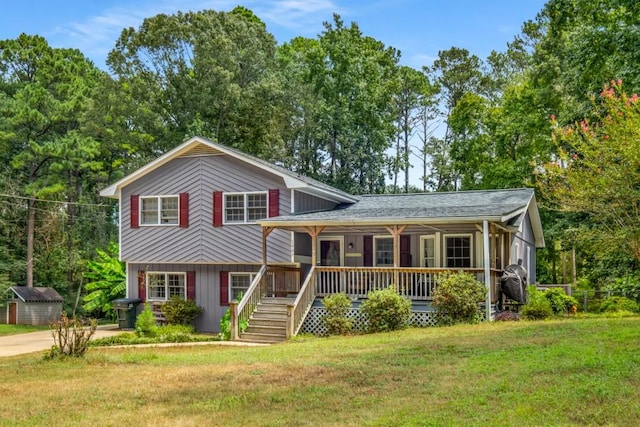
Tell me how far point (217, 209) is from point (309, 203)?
3140mm

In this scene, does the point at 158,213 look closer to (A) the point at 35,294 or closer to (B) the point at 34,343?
(B) the point at 34,343

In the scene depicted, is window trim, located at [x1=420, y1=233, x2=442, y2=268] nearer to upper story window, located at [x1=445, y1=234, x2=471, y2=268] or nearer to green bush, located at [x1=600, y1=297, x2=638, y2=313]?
upper story window, located at [x1=445, y1=234, x2=471, y2=268]

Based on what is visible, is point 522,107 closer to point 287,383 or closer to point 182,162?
point 182,162

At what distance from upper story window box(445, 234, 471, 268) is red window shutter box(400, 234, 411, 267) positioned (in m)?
1.31

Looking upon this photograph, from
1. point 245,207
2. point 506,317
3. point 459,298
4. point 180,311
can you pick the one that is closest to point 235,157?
point 245,207

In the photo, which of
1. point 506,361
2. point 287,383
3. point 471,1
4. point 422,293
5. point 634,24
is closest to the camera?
point 287,383

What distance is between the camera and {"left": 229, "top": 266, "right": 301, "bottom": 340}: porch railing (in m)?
18.0

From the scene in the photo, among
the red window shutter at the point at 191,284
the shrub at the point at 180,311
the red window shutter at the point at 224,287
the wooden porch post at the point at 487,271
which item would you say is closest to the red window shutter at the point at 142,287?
the shrub at the point at 180,311

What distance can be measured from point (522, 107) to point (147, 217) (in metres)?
17.9

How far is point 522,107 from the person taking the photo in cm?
3086

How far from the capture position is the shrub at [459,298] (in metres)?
17.2

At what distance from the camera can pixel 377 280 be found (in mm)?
19203

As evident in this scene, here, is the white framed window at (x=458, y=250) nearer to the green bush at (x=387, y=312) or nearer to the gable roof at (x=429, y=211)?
the gable roof at (x=429, y=211)

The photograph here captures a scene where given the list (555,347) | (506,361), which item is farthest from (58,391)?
(555,347)
